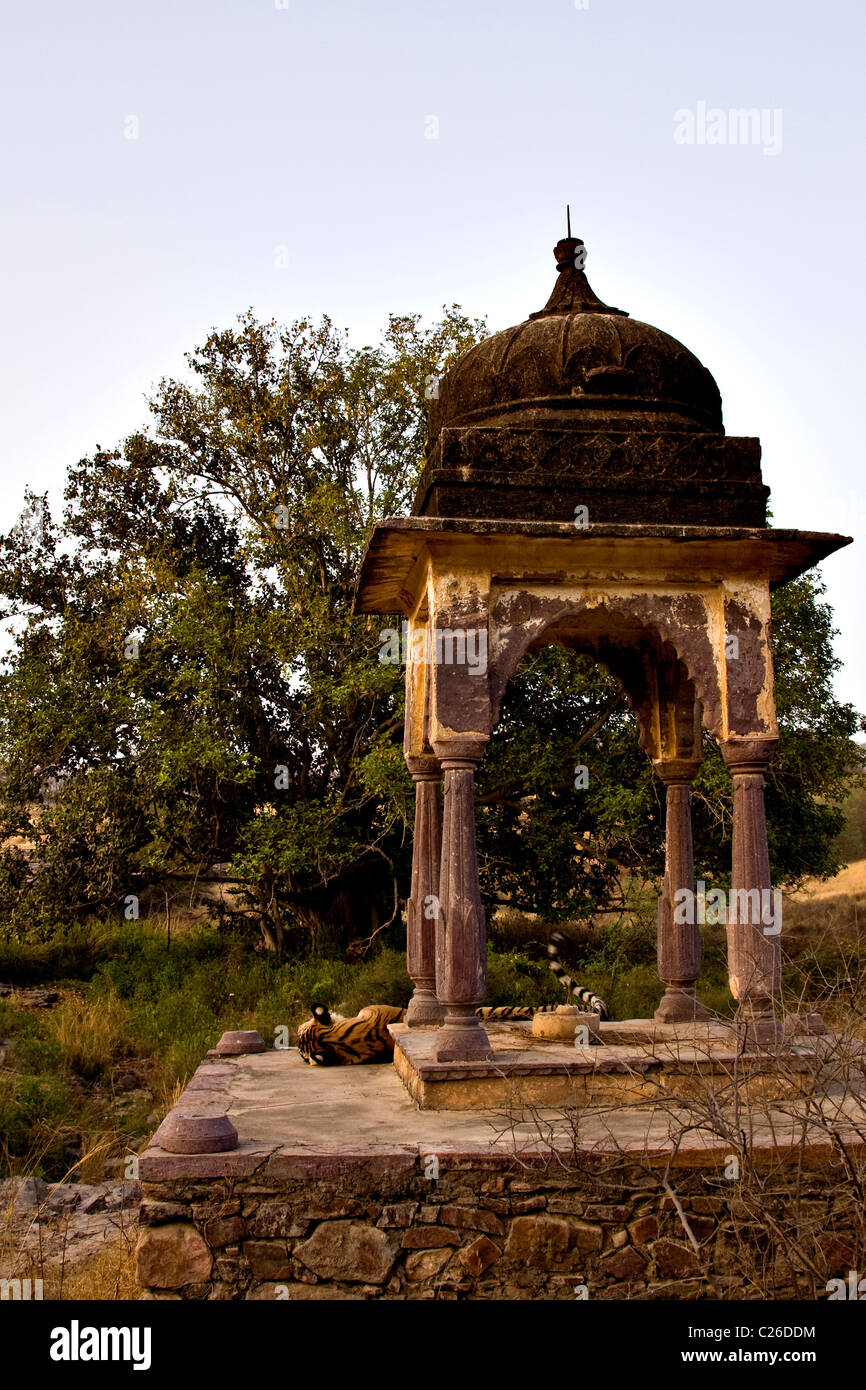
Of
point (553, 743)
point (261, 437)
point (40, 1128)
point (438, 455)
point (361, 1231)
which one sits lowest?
→ point (40, 1128)

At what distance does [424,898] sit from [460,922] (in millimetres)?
1838

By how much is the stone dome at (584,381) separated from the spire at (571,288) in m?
0.10

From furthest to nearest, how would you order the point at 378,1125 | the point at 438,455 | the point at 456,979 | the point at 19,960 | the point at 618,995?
the point at 19,960
the point at 618,995
the point at 438,455
the point at 456,979
the point at 378,1125

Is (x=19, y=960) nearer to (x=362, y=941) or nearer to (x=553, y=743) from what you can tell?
(x=362, y=941)

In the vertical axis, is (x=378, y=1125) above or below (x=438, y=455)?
below

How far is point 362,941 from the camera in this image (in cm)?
1520

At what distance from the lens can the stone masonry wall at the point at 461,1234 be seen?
4.96 metres

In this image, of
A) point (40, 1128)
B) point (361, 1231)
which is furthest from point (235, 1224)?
point (40, 1128)

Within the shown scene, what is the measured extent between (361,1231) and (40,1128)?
19.9 ft

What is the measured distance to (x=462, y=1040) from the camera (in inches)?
243

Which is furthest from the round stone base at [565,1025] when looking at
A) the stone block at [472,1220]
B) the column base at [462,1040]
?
the stone block at [472,1220]

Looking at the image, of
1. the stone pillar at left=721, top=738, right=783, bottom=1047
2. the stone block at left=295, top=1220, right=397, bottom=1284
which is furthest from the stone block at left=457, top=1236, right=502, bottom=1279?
the stone pillar at left=721, top=738, right=783, bottom=1047

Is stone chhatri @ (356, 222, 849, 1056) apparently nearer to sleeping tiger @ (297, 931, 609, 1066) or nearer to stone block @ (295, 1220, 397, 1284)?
stone block @ (295, 1220, 397, 1284)
